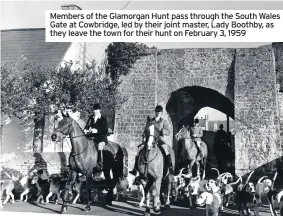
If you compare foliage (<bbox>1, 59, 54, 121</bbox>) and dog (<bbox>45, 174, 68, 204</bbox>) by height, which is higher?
foliage (<bbox>1, 59, 54, 121</bbox>)

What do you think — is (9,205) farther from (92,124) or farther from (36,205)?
(92,124)

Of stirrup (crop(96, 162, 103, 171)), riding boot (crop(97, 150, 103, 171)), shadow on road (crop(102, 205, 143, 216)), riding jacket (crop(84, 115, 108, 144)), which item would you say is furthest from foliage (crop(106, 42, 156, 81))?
shadow on road (crop(102, 205, 143, 216))

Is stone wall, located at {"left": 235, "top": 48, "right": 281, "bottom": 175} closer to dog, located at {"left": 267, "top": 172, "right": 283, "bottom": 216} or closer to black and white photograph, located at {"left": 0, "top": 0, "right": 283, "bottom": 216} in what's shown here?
black and white photograph, located at {"left": 0, "top": 0, "right": 283, "bottom": 216}

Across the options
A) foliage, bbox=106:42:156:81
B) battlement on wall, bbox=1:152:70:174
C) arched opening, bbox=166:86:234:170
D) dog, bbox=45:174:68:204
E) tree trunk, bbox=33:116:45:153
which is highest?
foliage, bbox=106:42:156:81

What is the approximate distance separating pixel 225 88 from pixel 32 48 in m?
6.95

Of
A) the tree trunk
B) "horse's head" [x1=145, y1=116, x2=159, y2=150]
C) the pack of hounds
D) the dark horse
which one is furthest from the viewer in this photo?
the tree trunk

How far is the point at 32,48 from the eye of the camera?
13.7 m

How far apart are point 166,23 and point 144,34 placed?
56 cm

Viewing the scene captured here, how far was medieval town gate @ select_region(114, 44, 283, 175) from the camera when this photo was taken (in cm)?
1297

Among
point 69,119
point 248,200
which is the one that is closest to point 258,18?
point 248,200

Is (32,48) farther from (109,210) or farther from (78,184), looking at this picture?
(109,210)

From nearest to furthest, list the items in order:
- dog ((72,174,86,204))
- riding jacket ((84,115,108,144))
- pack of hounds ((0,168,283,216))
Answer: pack of hounds ((0,168,283,216))
riding jacket ((84,115,108,144))
dog ((72,174,86,204))

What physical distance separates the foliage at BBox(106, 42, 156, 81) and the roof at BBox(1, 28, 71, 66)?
6.07ft

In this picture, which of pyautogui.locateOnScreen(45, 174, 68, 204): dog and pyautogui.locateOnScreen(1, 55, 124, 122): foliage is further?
pyautogui.locateOnScreen(1, 55, 124, 122): foliage
